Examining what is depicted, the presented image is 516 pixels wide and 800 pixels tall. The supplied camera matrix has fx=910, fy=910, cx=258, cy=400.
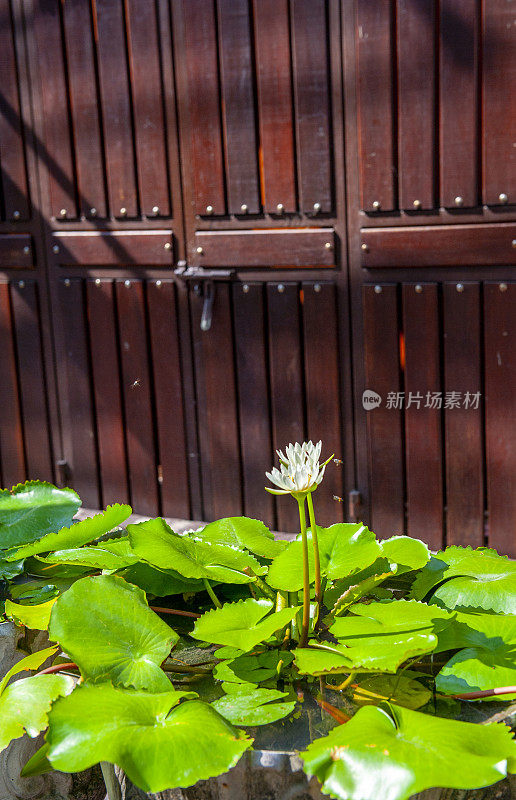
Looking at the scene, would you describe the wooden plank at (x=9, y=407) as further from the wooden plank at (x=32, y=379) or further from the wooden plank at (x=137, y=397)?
the wooden plank at (x=137, y=397)

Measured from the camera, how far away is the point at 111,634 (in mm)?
864

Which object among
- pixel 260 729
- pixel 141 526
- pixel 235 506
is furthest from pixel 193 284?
pixel 260 729

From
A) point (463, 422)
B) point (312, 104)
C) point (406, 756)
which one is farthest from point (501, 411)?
point (406, 756)

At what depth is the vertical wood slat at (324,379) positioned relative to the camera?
10.6ft

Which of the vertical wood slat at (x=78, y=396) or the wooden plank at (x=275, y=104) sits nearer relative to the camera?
the wooden plank at (x=275, y=104)

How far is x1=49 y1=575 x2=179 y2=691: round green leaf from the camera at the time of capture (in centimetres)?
83

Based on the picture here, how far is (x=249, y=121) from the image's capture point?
10.6 feet

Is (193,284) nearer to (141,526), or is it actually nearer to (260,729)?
(141,526)

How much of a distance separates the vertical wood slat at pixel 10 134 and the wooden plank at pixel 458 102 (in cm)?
176

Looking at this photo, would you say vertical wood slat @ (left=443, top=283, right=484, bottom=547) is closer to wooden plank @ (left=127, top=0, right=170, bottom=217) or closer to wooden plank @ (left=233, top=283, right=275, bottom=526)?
wooden plank @ (left=233, top=283, right=275, bottom=526)

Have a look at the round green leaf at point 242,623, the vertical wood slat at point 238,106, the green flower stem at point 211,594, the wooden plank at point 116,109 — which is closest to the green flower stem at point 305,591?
the round green leaf at point 242,623

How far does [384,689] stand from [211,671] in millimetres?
179

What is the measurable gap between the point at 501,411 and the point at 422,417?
0.27m

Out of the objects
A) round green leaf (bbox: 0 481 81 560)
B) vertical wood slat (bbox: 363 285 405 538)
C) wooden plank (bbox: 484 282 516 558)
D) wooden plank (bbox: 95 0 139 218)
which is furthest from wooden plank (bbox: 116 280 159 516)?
round green leaf (bbox: 0 481 81 560)
